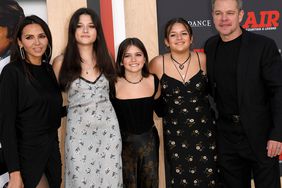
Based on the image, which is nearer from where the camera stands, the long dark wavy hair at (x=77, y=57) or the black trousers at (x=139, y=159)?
the long dark wavy hair at (x=77, y=57)

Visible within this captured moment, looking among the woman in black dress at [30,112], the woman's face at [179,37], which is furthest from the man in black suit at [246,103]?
the woman in black dress at [30,112]

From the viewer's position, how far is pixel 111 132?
7.38ft

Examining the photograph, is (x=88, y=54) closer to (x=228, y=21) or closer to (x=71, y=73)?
(x=71, y=73)

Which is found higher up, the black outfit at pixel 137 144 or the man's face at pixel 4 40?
the man's face at pixel 4 40

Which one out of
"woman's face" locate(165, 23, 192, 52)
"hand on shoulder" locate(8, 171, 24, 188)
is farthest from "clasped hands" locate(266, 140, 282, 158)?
"hand on shoulder" locate(8, 171, 24, 188)

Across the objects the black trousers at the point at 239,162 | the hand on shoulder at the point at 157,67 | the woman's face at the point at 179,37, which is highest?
the woman's face at the point at 179,37

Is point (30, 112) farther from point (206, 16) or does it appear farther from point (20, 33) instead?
point (206, 16)

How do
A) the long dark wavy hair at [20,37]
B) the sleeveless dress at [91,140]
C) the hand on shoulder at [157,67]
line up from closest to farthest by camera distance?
the long dark wavy hair at [20,37]
the sleeveless dress at [91,140]
the hand on shoulder at [157,67]

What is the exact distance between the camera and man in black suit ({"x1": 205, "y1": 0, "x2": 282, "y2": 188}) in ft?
7.32

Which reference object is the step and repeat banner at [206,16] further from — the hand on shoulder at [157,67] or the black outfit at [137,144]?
the black outfit at [137,144]

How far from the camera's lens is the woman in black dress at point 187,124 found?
2398mm

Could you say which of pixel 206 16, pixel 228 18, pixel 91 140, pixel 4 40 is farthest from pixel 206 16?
pixel 4 40

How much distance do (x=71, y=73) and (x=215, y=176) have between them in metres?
1.19

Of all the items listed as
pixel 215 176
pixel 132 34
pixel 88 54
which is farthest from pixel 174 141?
pixel 132 34
